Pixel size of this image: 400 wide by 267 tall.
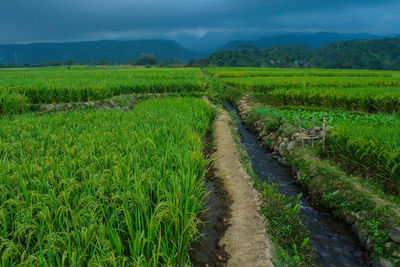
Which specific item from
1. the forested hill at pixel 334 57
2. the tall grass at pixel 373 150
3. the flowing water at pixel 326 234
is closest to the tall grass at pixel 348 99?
the tall grass at pixel 373 150

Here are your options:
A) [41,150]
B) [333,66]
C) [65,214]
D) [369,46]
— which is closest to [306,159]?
[65,214]

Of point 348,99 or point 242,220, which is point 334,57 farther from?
point 242,220

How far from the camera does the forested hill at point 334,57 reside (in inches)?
2218

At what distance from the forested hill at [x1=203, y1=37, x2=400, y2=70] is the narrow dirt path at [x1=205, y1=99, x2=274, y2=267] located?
207ft

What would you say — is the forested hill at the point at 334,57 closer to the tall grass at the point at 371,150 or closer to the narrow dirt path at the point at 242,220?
the tall grass at the point at 371,150

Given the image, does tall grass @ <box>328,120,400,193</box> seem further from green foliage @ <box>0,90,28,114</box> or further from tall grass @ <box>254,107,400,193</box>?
green foliage @ <box>0,90,28,114</box>

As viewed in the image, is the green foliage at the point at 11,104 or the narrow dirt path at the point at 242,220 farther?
the green foliage at the point at 11,104

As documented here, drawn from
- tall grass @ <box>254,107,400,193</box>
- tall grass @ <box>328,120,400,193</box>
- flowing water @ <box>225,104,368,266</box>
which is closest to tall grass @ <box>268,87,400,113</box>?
tall grass @ <box>254,107,400,193</box>

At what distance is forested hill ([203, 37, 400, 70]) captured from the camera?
56.3 meters

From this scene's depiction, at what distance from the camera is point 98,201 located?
8.02 ft

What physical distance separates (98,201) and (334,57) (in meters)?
80.6

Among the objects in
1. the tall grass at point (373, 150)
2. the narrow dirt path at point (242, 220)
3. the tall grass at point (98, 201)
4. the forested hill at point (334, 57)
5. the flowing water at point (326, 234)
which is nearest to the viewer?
the tall grass at point (98, 201)

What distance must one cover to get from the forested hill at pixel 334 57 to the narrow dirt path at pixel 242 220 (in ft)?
207

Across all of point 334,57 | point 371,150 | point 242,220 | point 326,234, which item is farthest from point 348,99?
point 334,57
